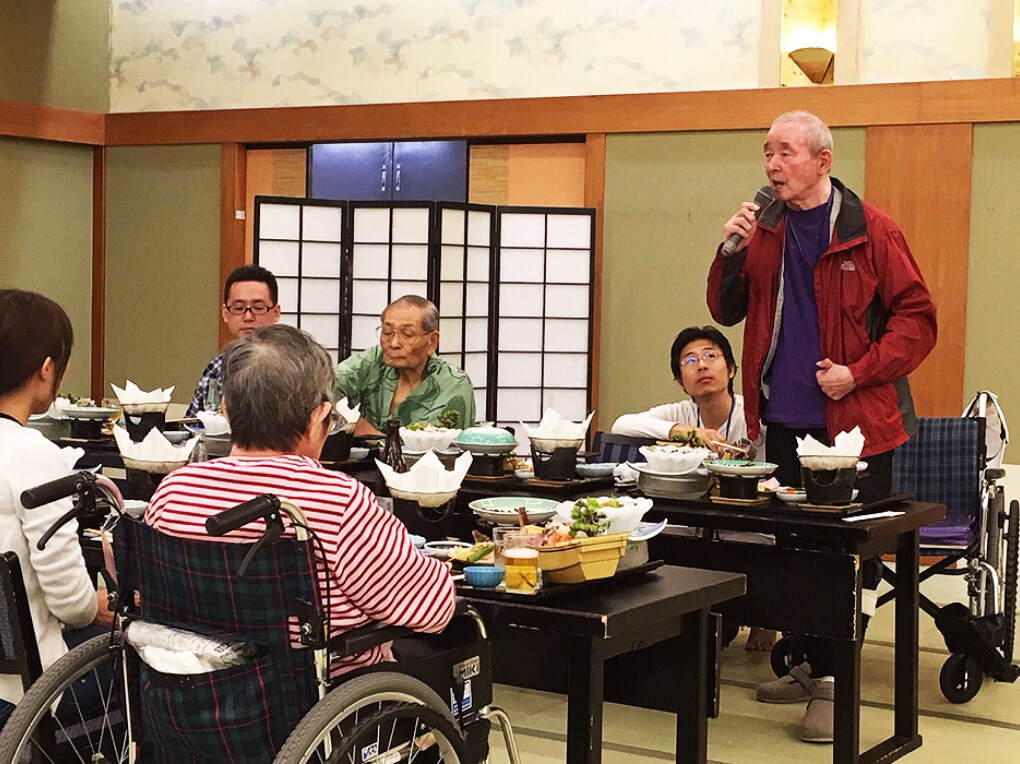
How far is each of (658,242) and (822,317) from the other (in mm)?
2997

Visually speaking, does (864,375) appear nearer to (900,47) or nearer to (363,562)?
(363,562)

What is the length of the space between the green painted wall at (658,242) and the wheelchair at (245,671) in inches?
182

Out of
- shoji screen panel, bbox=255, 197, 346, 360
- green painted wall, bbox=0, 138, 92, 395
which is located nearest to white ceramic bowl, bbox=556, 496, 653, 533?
shoji screen panel, bbox=255, 197, 346, 360

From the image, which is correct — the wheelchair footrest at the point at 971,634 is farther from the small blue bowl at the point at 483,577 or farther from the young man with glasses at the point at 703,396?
the small blue bowl at the point at 483,577

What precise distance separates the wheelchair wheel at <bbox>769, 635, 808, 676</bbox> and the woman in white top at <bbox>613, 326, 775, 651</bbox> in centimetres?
16

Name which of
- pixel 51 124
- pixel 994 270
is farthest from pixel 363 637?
pixel 51 124

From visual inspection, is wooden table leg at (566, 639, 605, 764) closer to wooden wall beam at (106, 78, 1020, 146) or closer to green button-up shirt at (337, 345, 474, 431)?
green button-up shirt at (337, 345, 474, 431)

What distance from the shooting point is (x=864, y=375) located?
365 centimetres

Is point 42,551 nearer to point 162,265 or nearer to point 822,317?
point 822,317

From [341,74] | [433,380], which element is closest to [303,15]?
[341,74]

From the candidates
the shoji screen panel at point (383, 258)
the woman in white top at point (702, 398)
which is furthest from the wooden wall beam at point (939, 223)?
the shoji screen panel at point (383, 258)

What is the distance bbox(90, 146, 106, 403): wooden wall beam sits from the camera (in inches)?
324

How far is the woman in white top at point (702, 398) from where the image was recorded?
4.20 meters

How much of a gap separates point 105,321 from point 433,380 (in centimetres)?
435
